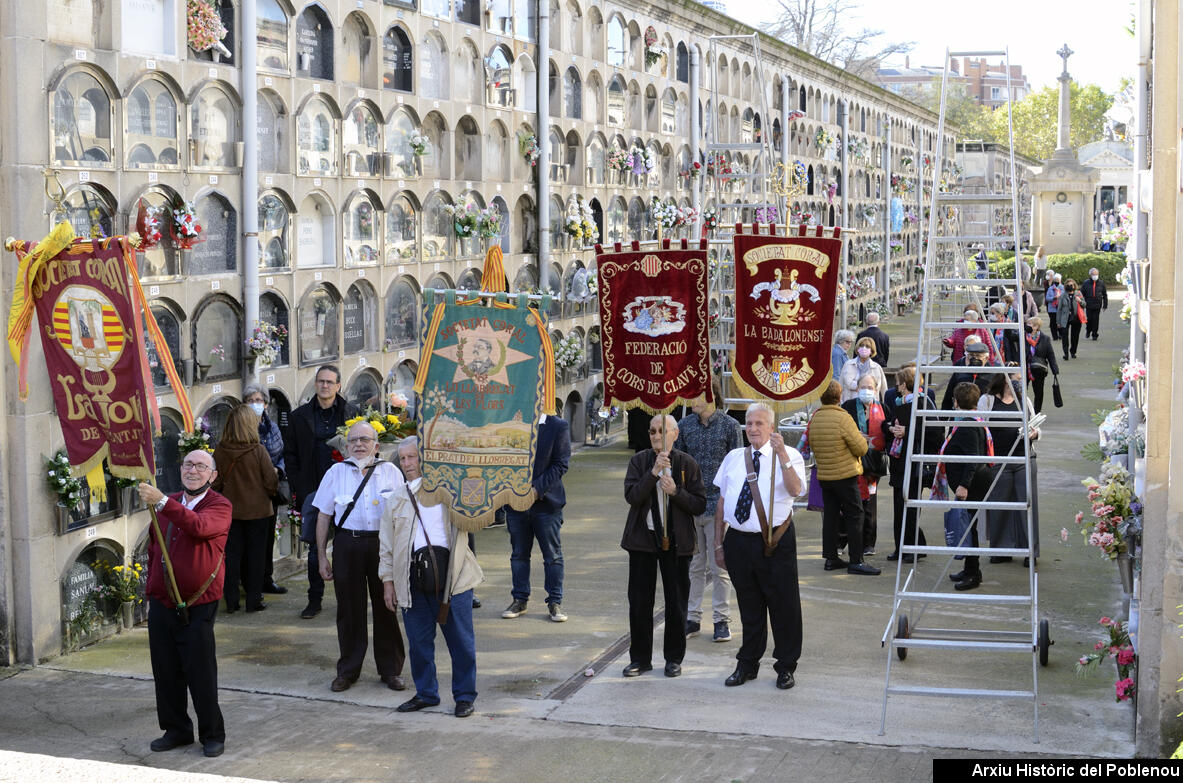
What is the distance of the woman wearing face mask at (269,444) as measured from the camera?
9.01 m

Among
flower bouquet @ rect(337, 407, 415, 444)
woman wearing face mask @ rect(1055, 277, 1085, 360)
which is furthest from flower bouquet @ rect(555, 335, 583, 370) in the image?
woman wearing face mask @ rect(1055, 277, 1085, 360)

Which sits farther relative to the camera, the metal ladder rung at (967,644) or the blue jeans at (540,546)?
the blue jeans at (540,546)

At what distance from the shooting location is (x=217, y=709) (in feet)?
20.7

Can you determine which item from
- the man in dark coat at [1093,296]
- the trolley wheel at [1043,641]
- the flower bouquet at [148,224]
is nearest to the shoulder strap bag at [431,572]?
the flower bouquet at [148,224]

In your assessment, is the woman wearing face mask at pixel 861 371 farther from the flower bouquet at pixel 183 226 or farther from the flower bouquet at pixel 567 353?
the flower bouquet at pixel 183 226

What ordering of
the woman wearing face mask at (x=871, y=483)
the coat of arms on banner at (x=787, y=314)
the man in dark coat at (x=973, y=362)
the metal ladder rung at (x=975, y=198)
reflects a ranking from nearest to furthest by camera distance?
1. the metal ladder rung at (x=975, y=198)
2. the coat of arms on banner at (x=787, y=314)
3. the woman wearing face mask at (x=871, y=483)
4. the man in dark coat at (x=973, y=362)

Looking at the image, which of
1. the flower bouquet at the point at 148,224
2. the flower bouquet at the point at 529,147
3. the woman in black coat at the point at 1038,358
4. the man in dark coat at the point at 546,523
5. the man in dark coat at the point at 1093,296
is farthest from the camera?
the man in dark coat at the point at 1093,296

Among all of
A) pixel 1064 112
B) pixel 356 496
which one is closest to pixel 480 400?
pixel 356 496

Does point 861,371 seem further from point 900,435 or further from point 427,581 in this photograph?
point 427,581

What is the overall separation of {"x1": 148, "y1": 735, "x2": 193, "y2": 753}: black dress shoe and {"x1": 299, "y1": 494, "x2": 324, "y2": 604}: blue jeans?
197 cm

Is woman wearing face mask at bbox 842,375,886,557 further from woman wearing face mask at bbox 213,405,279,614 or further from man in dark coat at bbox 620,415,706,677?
woman wearing face mask at bbox 213,405,279,614

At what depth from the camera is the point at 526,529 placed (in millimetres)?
8648

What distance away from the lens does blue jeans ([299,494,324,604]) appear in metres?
8.30

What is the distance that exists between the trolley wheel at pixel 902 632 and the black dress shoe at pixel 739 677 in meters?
0.90
